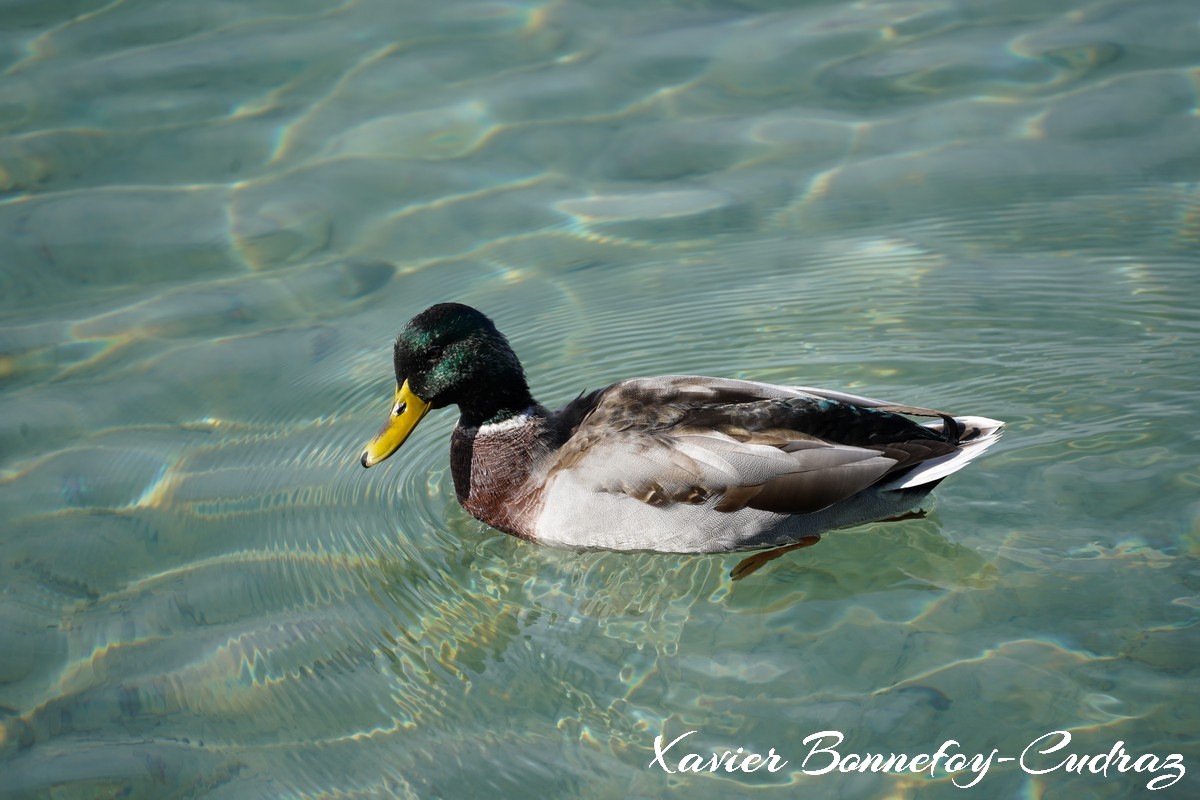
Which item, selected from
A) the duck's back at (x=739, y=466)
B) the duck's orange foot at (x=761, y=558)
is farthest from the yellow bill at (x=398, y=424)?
the duck's orange foot at (x=761, y=558)

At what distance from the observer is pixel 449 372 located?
554 cm

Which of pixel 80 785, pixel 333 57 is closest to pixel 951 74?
pixel 333 57

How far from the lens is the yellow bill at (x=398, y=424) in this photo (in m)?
5.55

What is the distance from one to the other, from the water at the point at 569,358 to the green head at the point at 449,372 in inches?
17.8

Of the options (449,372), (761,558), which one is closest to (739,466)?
(761,558)

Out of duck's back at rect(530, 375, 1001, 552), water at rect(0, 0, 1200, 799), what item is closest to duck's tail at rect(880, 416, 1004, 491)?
duck's back at rect(530, 375, 1001, 552)

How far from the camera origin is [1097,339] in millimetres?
6055

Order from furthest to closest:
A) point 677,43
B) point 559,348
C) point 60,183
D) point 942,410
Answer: point 677,43 < point 60,183 < point 559,348 < point 942,410

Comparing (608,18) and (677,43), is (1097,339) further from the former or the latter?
(608,18)

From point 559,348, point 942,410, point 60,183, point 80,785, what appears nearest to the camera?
point 80,785

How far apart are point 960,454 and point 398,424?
244cm

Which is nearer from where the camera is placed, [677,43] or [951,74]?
[951,74]

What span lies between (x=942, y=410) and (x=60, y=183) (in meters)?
5.99

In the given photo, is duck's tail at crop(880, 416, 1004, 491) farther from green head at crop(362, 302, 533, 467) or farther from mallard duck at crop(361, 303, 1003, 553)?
green head at crop(362, 302, 533, 467)
